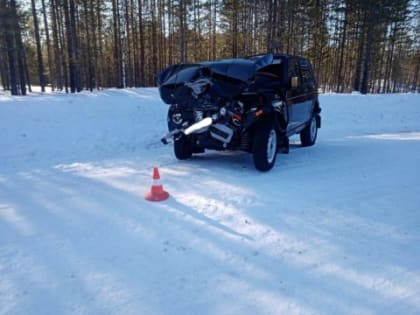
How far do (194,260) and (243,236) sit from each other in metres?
0.64

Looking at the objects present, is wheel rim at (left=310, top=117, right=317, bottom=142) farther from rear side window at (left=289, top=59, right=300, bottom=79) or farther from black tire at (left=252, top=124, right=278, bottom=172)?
black tire at (left=252, top=124, right=278, bottom=172)

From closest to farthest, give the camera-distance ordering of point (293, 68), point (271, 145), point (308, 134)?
1. point (271, 145)
2. point (293, 68)
3. point (308, 134)

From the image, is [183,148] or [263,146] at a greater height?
[263,146]

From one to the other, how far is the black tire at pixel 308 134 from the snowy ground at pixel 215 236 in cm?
140

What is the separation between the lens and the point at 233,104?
197 inches

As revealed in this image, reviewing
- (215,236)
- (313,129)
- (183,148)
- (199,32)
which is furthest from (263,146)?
(199,32)

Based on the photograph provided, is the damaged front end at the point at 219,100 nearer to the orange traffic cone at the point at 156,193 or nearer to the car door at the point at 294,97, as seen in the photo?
the car door at the point at 294,97

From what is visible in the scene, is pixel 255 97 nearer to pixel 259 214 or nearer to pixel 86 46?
pixel 259 214

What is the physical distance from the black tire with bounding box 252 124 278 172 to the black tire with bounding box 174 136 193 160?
1499mm

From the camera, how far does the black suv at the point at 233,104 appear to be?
502 cm

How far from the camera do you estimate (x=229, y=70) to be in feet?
16.4

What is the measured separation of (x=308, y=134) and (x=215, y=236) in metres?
5.62

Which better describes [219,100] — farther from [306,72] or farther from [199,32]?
[199,32]

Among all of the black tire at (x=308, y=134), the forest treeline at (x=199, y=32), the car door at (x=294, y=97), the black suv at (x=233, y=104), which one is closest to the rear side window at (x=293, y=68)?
the car door at (x=294, y=97)
